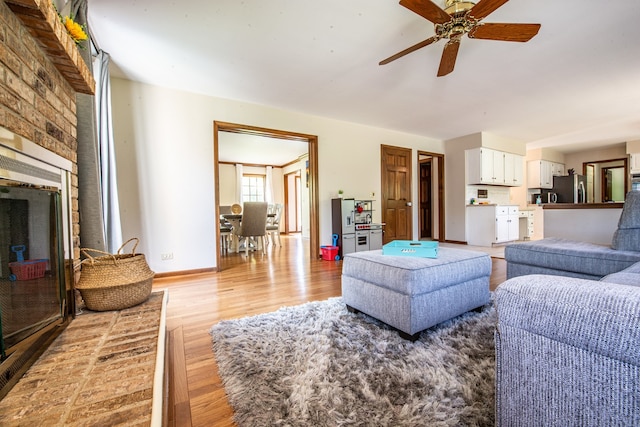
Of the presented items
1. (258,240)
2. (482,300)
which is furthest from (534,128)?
(258,240)

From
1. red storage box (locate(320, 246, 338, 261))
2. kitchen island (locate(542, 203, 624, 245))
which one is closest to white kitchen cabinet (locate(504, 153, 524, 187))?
kitchen island (locate(542, 203, 624, 245))

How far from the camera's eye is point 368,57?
8.81ft

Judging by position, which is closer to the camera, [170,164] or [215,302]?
[215,302]

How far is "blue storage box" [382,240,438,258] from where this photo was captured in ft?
6.06

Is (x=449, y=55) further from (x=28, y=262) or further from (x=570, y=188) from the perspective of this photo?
(x=570, y=188)

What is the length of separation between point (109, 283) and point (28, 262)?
37 centimetres

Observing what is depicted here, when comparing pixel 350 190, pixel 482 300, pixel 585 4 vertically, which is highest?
pixel 585 4

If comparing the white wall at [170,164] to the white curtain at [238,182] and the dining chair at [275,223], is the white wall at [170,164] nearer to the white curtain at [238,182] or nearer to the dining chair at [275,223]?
the dining chair at [275,223]

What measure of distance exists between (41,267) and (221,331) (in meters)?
1.00

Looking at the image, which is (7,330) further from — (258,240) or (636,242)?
(258,240)

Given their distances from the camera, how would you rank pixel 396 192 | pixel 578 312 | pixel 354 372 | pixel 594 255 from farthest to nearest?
pixel 396 192 < pixel 594 255 < pixel 354 372 < pixel 578 312

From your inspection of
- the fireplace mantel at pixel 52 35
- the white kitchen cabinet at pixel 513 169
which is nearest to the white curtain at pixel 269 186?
the white kitchen cabinet at pixel 513 169

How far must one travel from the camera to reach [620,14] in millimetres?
2123

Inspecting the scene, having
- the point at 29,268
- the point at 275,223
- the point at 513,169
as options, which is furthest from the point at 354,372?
the point at 513,169
